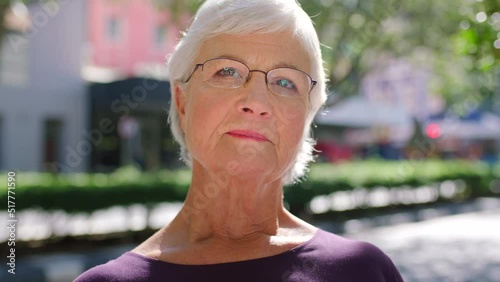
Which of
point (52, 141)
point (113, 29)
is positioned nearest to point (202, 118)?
point (52, 141)

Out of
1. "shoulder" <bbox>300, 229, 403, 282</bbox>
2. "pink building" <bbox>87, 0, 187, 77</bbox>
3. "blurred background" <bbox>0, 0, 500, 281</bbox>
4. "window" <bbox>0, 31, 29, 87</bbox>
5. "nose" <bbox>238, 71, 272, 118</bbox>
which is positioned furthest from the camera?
"pink building" <bbox>87, 0, 187, 77</bbox>

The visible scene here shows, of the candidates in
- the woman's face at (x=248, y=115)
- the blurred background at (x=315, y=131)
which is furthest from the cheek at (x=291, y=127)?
the blurred background at (x=315, y=131)

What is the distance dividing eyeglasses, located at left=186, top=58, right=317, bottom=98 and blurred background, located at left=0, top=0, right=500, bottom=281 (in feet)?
1.24

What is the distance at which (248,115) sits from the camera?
1277mm

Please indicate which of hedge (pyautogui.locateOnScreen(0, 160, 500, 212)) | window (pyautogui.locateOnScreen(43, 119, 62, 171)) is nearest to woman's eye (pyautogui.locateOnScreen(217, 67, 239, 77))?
hedge (pyautogui.locateOnScreen(0, 160, 500, 212))

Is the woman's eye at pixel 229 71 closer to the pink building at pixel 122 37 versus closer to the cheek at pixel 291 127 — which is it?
the cheek at pixel 291 127

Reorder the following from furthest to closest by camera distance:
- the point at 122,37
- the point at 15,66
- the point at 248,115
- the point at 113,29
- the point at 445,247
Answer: the point at 113,29 → the point at 122,37 → the point at 15,66 → the point at 445,247 → the point at 248,115

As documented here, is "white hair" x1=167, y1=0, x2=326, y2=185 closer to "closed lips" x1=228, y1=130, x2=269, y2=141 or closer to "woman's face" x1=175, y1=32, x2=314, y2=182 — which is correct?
"woman's face" x1=175, y1=32, x2=314, y2=182

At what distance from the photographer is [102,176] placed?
9438 millimetres

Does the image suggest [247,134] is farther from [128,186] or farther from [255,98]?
[128,186]

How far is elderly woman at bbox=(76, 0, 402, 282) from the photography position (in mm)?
1290

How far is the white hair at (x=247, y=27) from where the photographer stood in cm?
131

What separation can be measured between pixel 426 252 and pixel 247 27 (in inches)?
364

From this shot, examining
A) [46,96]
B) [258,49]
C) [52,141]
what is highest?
[46,96]
